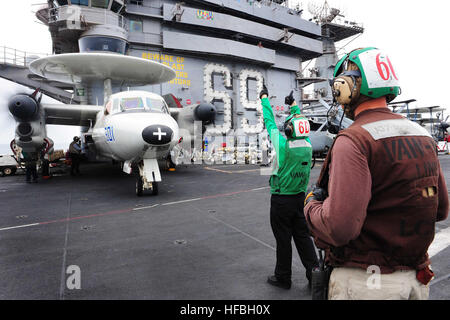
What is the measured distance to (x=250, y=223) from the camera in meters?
5.47

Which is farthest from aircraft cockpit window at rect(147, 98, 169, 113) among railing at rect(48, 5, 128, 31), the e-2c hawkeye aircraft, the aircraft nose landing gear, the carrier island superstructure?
railing at rect(48, 5, 128, 31)

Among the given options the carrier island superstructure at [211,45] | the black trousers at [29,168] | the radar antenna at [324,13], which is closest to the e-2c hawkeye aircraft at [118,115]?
the black trousers at [29,168]

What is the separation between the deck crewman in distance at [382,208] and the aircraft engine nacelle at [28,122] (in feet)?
41.4

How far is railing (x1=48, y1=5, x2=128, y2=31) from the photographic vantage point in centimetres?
1850

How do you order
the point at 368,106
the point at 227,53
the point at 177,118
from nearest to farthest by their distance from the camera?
the point at 368,106 → the point at 177,118 → the point at 227,53

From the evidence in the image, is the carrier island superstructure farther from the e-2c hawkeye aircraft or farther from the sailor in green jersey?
the sailor in green jersey

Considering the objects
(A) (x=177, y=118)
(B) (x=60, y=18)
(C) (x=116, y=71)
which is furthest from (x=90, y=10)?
(A) (x=177, y=118)

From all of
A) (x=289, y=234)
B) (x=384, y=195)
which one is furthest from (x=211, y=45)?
(x=384, y=195)

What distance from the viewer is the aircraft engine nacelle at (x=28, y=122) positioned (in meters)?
10.5

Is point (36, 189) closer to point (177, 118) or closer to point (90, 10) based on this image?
point (177, 118)

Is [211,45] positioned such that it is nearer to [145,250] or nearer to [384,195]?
[145,250]

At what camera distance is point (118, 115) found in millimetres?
7961

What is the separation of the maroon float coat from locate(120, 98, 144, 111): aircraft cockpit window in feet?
25.2

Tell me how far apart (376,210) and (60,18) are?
23.5 metres
